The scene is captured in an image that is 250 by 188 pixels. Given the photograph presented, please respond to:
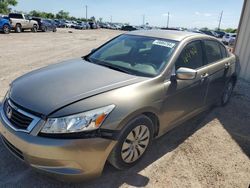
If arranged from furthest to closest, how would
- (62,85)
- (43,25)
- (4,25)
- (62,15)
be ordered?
(62,15) < (43,25) < (4,25) < (62,85)

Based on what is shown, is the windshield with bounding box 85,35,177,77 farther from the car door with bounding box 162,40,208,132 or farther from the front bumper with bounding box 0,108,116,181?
the front bumper with bounding box 0,108,116,181

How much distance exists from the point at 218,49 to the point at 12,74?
5.34 m

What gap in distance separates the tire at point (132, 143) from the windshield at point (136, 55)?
0.66 metres

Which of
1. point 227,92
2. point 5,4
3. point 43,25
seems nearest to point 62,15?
point 5,4

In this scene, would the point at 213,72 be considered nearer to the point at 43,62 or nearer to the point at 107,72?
the point at 107,72

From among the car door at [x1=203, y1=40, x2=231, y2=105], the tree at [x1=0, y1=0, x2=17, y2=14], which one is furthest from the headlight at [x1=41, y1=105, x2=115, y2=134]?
the tree at [x1=0, y1=0, x2=17, y2=14]

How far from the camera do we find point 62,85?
8.65 feet

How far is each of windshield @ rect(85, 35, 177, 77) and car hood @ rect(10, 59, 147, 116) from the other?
0.23 meters

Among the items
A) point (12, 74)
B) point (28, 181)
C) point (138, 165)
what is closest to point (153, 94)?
point (138, 165)

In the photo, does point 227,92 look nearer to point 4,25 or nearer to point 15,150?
point 15,150

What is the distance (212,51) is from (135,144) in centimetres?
244

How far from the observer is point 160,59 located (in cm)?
315

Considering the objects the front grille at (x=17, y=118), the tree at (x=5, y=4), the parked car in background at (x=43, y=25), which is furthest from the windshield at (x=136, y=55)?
the tree at (x=5, y=4)

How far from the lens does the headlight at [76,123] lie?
2.15 m
